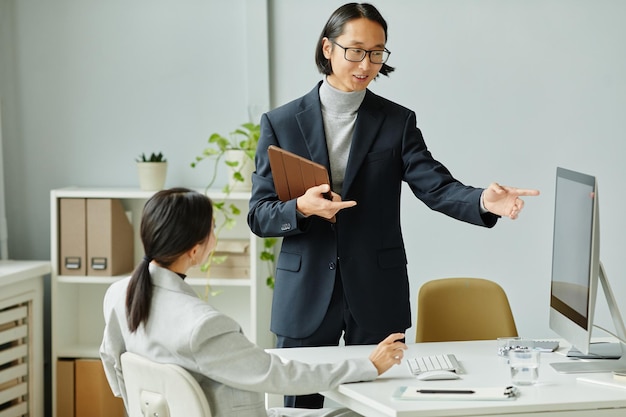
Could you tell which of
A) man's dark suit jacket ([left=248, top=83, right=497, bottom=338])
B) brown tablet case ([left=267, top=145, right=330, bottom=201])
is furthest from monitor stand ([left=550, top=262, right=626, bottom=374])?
brown tablet case ([left=267, top=145, right=330, bottom=201])

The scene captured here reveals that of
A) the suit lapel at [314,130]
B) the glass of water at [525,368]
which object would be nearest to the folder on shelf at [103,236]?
the suit lapel at [314,130]

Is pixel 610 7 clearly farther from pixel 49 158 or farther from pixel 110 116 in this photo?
pixel 49 158

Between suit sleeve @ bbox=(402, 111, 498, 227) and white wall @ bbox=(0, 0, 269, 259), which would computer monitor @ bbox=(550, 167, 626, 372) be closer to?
suit sleeve @ bbox=(402, 111, 498, 227)

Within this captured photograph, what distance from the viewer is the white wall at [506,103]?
4.48 m

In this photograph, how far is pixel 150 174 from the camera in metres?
4.48

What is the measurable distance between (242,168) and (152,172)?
44 cm

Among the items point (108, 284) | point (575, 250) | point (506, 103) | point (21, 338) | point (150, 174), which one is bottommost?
point (21, 338)

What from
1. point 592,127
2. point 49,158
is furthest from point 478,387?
point 49,158

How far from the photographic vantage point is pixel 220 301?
4750mm

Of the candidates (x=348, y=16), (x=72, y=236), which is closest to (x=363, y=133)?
(x=348, y=16)

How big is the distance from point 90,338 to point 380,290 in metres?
2.27

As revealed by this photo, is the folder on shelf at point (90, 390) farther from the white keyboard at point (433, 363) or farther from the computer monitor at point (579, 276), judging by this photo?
the computer monitor at point (579, 276)

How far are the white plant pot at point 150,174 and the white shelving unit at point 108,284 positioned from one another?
2.3 inches

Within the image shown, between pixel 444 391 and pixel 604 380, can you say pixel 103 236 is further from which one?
pixel 604 380
